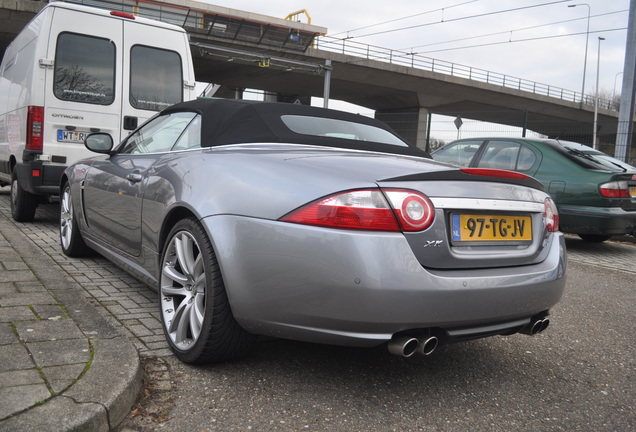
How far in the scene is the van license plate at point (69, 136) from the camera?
6766 mm

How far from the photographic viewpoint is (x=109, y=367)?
8.20 ft

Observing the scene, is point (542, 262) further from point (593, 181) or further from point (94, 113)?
point (94, 113)

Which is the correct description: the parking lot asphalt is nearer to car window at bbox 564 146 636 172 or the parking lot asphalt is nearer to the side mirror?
the side mirror

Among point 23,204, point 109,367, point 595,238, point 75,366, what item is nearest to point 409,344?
point 109,367

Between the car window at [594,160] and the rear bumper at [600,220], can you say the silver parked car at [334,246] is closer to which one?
the rear bumper at [600,220]

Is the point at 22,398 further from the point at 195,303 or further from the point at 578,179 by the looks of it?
the point at 578,179

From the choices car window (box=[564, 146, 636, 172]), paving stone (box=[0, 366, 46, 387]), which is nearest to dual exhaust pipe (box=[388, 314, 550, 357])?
paving stone (box=[0, 366, 46, 387])

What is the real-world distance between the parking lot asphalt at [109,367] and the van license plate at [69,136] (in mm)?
2866

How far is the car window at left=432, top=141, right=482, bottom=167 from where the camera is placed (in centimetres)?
857

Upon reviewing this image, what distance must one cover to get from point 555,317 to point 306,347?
6.67 ft

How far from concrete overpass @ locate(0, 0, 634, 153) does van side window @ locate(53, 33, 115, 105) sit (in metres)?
9.88

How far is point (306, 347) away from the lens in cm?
322

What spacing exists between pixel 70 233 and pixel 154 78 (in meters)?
2.85

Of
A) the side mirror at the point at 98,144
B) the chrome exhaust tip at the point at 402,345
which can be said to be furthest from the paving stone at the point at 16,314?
the chrome exhaust tip at the point at 402,345
